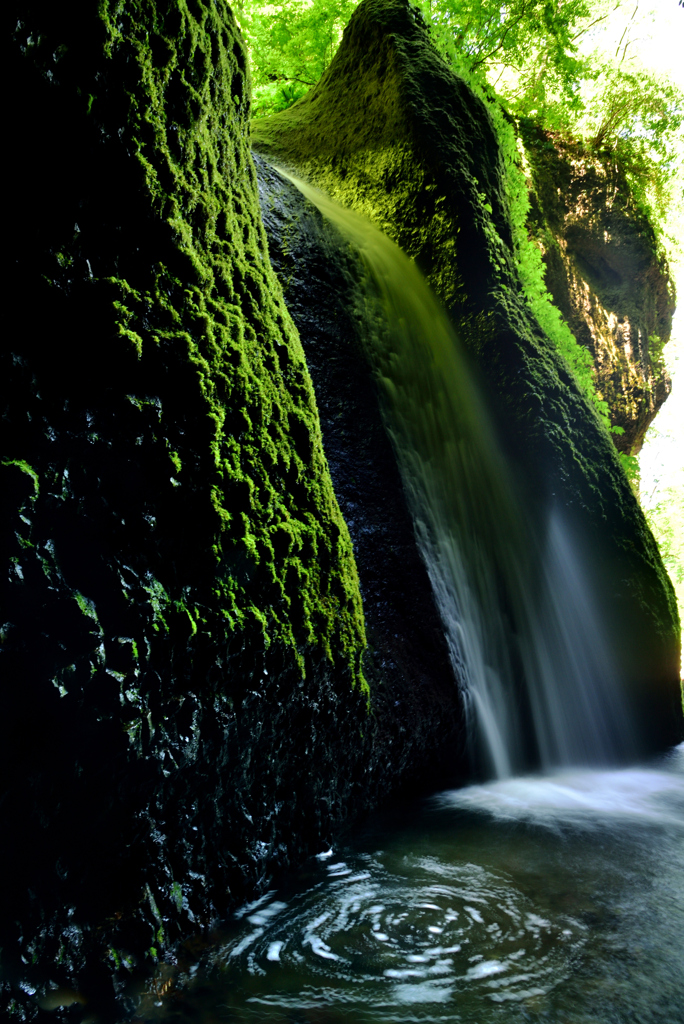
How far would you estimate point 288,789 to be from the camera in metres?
2.11

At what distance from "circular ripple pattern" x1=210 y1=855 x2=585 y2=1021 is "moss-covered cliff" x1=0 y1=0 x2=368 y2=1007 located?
18 cm

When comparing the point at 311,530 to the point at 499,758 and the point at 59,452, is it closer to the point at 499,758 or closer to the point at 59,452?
→ the point at 59,452

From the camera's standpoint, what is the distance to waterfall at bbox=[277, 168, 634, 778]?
12.3 feet

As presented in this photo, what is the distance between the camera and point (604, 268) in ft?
31.4

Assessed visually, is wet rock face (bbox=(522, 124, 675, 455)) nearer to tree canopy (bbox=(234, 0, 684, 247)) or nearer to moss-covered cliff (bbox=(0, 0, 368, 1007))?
tree canopy (bbox=(234, 0, 684, 247))

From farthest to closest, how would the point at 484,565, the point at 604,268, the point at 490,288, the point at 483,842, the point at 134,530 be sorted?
the point at 604,268 → the point at 490,288 → the point at 484,565 → the point at 483,842 → the point at 134,530

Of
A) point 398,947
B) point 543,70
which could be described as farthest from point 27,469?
Result: point 543,70

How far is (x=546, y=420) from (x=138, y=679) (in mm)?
4016

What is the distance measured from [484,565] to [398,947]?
2.72 meters

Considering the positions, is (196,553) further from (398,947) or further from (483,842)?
(483,842)

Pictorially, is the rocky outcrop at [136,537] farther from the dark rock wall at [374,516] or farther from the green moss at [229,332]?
the dark rock wall at [374,516]

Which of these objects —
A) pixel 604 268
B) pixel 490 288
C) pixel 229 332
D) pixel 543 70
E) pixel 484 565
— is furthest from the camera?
pixel 604 268

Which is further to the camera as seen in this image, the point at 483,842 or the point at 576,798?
the point at 576,798

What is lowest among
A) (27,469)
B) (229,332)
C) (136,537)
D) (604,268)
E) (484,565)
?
(484,565)
